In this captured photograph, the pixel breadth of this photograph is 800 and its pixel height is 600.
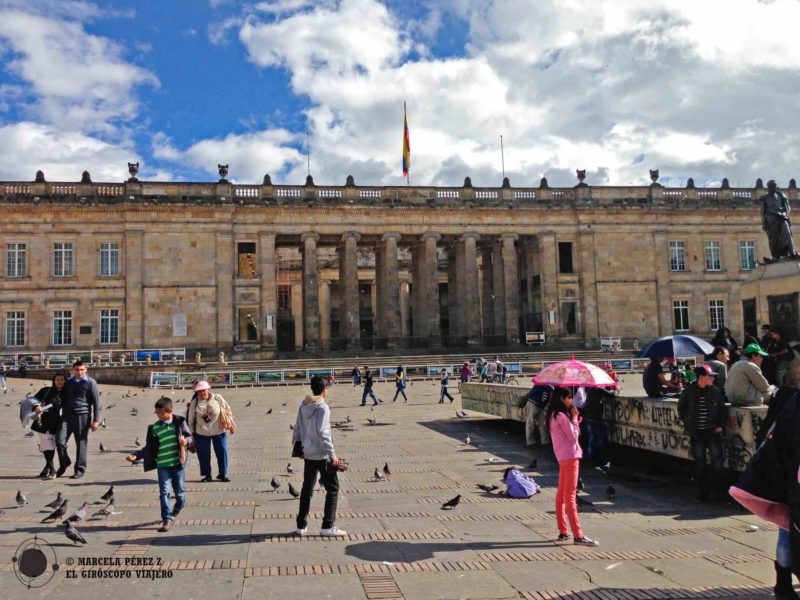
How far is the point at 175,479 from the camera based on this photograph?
873cm

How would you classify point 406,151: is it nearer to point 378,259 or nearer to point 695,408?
point 378,259

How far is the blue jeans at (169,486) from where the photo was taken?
8156mm

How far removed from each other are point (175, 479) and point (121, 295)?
3703 cm

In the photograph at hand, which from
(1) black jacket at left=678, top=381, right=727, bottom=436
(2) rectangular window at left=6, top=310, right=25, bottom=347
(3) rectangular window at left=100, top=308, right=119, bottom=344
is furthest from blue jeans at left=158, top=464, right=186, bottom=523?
(2) rectangular window at left=6, top=310, right=25, bottom=347

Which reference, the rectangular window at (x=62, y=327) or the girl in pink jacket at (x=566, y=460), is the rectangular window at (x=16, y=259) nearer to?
the rectangular window at (x=62, y=327)

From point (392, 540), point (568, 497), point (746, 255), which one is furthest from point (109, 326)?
point (746, 255)

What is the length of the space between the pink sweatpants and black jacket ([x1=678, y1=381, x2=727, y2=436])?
2.86 m

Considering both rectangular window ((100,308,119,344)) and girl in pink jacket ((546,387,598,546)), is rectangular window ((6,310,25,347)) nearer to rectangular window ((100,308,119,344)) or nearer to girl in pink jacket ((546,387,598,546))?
rectangular window ((100,308,119,344))

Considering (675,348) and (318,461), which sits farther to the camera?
(675,348)

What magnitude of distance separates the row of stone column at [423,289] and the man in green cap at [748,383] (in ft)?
117

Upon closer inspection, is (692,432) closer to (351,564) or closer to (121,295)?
(351,564)

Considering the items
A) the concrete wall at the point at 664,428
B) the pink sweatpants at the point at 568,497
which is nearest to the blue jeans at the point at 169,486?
the pink sweatpants at the point at 568,497

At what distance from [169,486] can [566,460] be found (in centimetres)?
448

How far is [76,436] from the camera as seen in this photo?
11.6 metres
